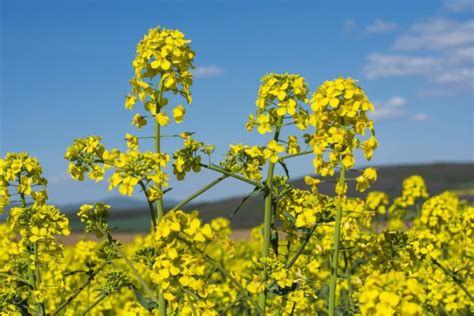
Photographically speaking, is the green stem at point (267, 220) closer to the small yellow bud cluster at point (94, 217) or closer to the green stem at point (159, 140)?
the green stem at point (159, 140)

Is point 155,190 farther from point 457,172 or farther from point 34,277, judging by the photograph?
point 457,172

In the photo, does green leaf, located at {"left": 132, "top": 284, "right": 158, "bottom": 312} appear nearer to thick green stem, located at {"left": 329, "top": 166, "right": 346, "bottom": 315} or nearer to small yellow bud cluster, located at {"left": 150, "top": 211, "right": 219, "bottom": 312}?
small yellow bud cluster, located at {"left": 150, "top": 211, "right": 219, "bottom": 312}

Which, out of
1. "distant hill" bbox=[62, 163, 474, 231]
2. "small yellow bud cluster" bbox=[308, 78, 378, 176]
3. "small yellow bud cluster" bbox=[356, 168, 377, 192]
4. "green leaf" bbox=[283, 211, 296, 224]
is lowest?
"distant hill" bbox=[62, 163, 474, 231]

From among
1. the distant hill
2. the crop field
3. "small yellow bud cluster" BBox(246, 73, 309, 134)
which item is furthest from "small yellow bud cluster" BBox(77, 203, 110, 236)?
the distant hill

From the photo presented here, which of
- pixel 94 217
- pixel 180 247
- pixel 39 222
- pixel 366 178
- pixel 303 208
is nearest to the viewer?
pixel 180 247

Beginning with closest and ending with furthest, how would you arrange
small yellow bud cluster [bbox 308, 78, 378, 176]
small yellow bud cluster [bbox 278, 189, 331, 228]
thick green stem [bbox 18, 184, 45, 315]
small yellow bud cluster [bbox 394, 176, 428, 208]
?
small yellow bud cluster [bbox 308, 78, 378, 176] → small yellow bud cluster [bbox 278, 189, 331, 228] → thick green stem [bbox 18, 184, 45, 315] → small yellow bud cluster [bbox 394, 176, 428, 208]

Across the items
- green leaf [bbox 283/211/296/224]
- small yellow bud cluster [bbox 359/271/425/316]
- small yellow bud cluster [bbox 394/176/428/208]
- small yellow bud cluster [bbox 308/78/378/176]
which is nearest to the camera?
small yellow bud cluster [bbox 359/271/425/316]

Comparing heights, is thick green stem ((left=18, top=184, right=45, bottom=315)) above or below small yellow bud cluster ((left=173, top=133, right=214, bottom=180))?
below

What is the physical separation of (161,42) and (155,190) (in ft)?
3.30

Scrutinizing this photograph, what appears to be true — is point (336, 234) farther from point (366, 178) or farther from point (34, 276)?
point (34, 276)

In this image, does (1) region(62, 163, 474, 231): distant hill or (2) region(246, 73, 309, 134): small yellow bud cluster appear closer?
(2) region(246, 73, 309, 134): small yellow bud cluster

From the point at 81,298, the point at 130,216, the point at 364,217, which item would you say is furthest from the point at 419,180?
the point at 130,216

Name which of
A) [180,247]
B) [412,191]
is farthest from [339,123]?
[412,191]

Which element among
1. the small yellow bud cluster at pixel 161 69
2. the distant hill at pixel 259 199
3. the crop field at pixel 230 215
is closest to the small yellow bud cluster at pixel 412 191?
the crop field at pixel 230 215
